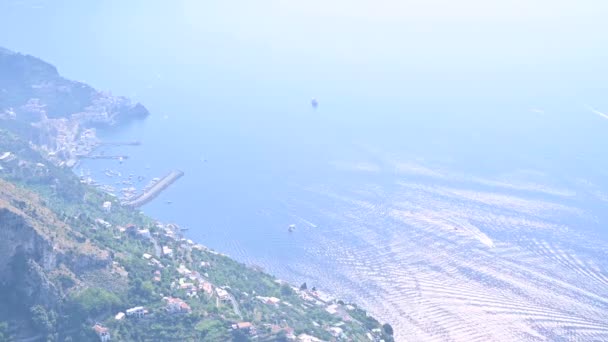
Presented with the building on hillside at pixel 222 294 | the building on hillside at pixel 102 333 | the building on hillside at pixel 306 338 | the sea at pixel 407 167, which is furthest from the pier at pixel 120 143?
the building on hillside at pixel 306 338

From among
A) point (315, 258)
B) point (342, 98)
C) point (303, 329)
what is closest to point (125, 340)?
point (303, 329)

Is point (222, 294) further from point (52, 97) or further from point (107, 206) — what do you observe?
point (52, 97)

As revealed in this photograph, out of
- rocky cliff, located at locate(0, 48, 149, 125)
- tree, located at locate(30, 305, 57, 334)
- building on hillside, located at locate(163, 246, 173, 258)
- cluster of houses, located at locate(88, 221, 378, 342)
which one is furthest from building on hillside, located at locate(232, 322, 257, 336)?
rocky cliff, located at locate(0, 48, 149, 125)

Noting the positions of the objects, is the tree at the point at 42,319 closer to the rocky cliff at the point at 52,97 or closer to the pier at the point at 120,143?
the pier at the point at 120,143

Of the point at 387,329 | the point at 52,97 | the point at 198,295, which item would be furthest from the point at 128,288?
the point at 52,97

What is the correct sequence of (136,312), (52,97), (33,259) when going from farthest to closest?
(52,97) → (136,312) → (33,259)
